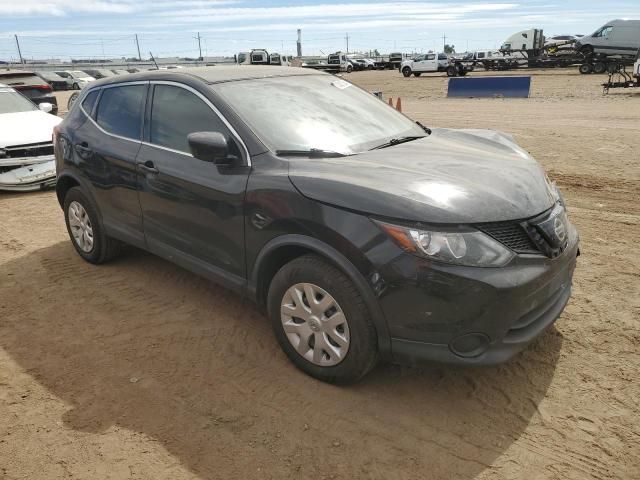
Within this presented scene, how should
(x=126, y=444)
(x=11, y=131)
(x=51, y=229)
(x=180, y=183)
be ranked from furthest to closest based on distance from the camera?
(x=11, y=131) < (x=51, y=229) < (x=180, y=183) < (x=126, y=444)

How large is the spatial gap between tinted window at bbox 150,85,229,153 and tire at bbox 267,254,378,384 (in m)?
1.08

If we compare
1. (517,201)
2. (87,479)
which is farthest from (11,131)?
(517,201)

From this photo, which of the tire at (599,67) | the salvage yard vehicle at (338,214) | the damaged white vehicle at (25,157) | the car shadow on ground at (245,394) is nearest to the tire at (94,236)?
the salvage yard vehicle at (338,214)

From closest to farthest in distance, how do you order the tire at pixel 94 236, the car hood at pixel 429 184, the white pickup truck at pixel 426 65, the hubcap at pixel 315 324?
the car hood at pixel 429 184 < the hubcap at pixel 315 324 < the tire at pixel 94 236 < the white pickup truck at pixel 426 65

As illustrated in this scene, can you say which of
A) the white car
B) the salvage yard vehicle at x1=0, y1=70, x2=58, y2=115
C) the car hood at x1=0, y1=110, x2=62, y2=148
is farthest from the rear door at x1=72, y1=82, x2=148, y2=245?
the white car

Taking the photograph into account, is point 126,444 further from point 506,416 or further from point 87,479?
point 506,416

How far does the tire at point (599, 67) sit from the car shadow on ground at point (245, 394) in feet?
110

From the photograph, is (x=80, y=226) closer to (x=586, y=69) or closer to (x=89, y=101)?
(x=89, y=101)

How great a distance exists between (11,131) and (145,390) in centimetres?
668

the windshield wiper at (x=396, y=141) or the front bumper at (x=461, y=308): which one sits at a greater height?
the windshield wiper at (x=396, y=141)

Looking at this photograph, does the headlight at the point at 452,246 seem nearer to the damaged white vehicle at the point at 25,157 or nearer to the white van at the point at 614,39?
the damaged white vehicle at the point at 25,157

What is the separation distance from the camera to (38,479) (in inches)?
99.7

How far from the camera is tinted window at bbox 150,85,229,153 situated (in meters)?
3.56

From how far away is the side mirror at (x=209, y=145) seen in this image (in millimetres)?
3180
